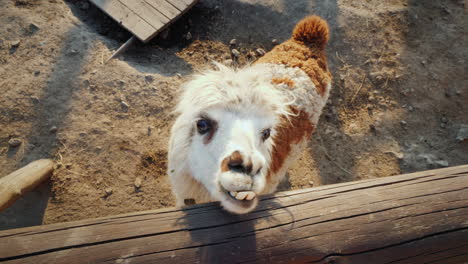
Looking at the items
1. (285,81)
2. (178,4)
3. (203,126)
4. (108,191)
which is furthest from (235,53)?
(108,191)

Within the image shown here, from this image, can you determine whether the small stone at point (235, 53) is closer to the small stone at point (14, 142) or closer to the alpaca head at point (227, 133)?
the alpaca head at point (227, 133)

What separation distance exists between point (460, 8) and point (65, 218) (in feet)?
23.6

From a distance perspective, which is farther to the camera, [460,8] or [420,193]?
[460,8]

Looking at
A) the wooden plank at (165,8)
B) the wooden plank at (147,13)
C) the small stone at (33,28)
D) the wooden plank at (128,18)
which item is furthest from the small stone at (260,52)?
the small stone at (33,28)

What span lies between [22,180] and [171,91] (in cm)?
202

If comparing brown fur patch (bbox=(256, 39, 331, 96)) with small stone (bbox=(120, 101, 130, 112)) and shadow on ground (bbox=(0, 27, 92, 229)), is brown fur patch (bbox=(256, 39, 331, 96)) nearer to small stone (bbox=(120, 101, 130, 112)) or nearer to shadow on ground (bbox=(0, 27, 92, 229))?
small stone (bbox=(120, 101, 130, 112))

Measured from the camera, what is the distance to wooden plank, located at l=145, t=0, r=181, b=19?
158 inches

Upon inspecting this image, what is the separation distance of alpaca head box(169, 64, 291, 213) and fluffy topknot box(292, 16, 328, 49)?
48.1 inches

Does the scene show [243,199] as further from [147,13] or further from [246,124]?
[147,13]

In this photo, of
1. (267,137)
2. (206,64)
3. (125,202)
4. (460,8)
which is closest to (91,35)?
(206,64)

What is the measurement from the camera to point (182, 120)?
213cm

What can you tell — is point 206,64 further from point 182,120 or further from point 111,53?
point 182,120

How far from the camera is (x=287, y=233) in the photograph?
1202mm

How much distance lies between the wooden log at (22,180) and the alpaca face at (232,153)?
1.73m
